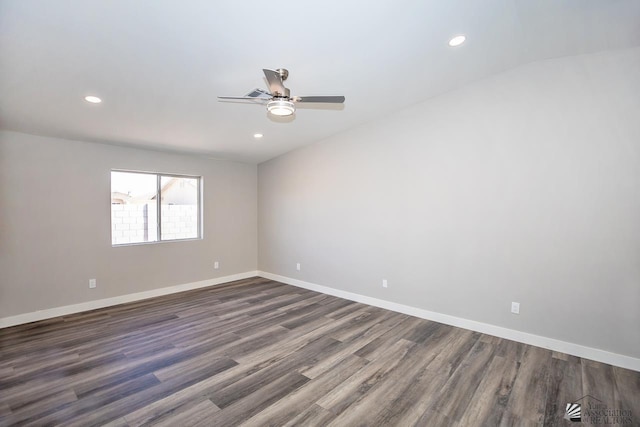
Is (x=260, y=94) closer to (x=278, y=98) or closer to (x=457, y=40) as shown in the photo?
(x=278, y=98)

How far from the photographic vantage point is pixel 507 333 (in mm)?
3303

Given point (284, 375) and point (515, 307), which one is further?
point (515, 307)

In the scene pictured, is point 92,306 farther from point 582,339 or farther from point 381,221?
point 582,339

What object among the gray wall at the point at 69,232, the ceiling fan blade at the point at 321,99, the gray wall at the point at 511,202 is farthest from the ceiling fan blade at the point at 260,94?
the gray wall at the point at 69,232

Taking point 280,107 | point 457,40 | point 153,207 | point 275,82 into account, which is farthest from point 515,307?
point 153,207

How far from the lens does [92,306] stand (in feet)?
13.7

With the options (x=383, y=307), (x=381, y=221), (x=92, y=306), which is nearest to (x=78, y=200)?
(x=92, y=306)

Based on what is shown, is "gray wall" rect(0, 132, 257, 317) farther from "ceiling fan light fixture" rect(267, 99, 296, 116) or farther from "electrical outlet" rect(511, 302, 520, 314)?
"electrical outlet" rect(511, 302, 520, 314)

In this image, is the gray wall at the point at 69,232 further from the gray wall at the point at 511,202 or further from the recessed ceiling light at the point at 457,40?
the recessed ceiling light at the point at 457,40

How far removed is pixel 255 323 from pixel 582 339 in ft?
11.8

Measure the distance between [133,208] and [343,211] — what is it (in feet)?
11.3

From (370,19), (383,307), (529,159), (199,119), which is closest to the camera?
(370,19)

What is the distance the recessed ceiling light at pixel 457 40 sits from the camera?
260cm

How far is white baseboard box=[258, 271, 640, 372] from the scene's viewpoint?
2.75 metres
